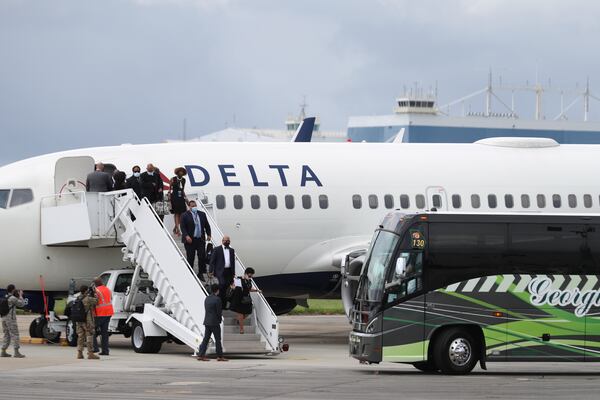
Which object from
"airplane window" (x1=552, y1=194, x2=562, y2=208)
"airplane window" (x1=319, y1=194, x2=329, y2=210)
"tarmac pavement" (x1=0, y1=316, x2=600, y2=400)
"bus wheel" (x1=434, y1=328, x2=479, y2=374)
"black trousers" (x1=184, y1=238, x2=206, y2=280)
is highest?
"airplane window" (x1=552, y1=194, x2=562, y2=208)

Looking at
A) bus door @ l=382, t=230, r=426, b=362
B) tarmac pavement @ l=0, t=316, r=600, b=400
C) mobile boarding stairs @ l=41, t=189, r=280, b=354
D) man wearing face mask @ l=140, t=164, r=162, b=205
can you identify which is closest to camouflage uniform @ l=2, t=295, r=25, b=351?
tarmac pavement @ l=0, t=316, r=600, b=400

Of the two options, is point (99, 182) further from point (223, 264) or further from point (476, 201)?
point (476, 201)

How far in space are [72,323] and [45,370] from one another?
675 centimetres

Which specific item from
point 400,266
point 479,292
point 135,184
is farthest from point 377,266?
point 135,184

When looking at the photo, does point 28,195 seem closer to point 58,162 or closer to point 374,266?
point 58,162

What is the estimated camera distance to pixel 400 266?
90.0 feet

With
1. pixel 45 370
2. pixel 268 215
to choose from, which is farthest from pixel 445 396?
pixel 268 215

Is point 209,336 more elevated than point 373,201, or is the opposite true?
point 373,201

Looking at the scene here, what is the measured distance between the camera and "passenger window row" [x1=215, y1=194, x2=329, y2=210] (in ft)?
116

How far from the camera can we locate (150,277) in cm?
3247

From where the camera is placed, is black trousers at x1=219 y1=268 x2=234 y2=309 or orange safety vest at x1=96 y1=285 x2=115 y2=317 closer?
orange safety vest at x1=96 y1=285 x2=115 y2=317

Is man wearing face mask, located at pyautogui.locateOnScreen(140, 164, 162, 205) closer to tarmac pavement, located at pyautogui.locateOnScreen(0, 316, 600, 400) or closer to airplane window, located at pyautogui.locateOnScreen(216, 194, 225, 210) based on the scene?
airplane window, located at pyautogui.locateOnScreen(216, 194, 225, 210)

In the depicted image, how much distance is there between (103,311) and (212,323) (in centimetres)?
285

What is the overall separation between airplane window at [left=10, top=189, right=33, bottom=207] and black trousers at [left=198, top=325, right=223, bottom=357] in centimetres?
653
